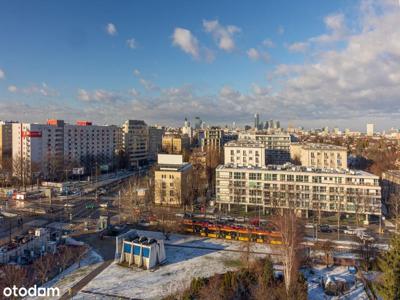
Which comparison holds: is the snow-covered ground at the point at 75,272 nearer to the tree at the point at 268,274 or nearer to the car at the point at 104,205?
the tree at the point at 268,274

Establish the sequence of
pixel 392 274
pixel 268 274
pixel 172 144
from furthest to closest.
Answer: pixel 172 144
pixel 268 274
pixel 392 274

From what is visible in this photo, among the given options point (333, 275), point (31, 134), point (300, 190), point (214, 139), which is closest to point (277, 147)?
point (214, 139)

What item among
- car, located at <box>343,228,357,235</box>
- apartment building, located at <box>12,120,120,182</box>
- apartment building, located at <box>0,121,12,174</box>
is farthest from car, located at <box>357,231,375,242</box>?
apartment building, located at <box>0,121,12,174</box>

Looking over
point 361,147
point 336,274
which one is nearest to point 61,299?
point 336,274

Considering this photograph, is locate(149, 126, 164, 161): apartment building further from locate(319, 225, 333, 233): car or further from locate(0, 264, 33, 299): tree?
locate(0, 264, 33, 299): tree

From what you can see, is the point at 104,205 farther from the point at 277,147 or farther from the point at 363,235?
the point at 277,147

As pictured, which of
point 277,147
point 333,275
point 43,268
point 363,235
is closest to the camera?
point 43,268

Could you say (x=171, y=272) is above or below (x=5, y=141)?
below
